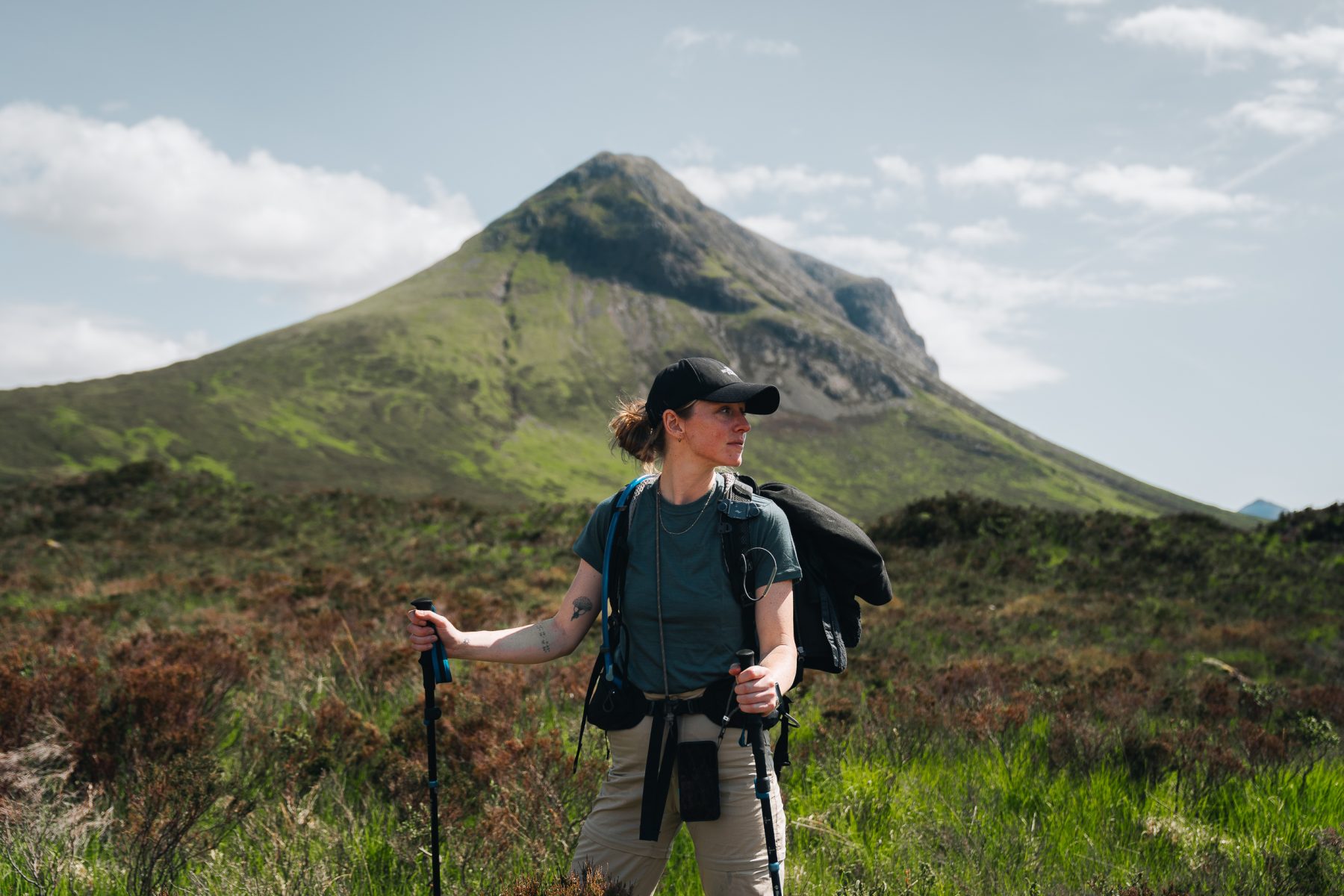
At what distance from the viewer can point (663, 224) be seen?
593 ft

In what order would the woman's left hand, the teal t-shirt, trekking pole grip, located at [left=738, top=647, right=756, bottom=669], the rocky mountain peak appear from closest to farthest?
the woman's left hand
trekking pole grip, located at [left=738, top=647, right=756, bottom=669]
the teal t-shirt
the rocky mountain peak

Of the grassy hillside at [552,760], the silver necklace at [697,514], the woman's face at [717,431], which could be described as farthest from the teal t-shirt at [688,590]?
the grassy hillside at [552,760]

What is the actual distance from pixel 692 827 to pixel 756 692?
66 centimetres

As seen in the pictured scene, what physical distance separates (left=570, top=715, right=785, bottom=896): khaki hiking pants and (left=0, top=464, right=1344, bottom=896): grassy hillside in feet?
2.38

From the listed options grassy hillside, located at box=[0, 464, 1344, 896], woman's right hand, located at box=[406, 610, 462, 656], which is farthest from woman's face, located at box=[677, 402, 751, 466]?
grassy hillside, located at box=[0, 464, 1344, 896]

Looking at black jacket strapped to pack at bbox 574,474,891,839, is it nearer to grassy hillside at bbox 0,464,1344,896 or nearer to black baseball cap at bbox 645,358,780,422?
black baseball cap at bbox 645,358,780,422

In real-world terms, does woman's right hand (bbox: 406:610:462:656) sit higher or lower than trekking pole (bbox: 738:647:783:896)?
higher

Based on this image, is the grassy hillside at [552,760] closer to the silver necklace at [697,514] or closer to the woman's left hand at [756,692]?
the woman's left hand at [756,692]

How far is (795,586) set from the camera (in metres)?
2.75

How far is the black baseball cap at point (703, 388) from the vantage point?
2664 millimetres

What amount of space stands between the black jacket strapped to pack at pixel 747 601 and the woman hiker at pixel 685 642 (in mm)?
13

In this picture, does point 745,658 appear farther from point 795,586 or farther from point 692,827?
point 692,827

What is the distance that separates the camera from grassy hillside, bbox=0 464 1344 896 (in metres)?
3.23

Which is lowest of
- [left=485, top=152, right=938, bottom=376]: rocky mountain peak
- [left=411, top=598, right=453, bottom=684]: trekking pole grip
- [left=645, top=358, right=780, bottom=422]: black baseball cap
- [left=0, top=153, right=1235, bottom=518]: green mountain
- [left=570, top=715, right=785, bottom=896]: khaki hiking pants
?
[left=570, top=715, right=785, bottom=896]: khaki hiking pants
